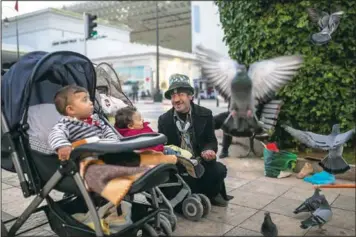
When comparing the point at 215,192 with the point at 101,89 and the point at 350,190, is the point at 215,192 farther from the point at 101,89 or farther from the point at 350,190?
the point at 101,89

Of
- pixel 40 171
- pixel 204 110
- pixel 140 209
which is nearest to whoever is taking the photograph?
pixel 40 171

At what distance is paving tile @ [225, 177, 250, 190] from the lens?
9.84 ft

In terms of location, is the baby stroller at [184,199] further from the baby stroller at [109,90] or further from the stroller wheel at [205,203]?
the baby stroller at [109,90]

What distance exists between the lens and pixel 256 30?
350 centimetres

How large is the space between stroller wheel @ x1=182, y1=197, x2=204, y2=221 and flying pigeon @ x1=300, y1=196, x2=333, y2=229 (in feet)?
2.42

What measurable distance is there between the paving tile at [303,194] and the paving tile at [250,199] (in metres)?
0.13

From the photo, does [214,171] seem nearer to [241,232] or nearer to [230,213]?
[230,213]

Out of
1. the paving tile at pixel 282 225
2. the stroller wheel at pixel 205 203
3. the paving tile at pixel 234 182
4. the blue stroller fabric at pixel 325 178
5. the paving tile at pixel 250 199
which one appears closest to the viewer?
the paving tile at pixel 282 225

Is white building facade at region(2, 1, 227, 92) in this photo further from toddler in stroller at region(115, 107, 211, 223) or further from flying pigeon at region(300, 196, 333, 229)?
flying pigeon at region(300, 196, 333, 229)

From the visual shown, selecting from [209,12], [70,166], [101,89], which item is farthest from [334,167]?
[101,89]

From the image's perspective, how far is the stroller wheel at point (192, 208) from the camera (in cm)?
238

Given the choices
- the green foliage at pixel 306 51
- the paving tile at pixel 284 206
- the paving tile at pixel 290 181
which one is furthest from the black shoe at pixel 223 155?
the paving tile at pixel 284 206

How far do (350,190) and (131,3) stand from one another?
36335 millimetres

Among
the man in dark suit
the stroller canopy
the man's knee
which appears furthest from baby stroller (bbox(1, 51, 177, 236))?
the man's knee
